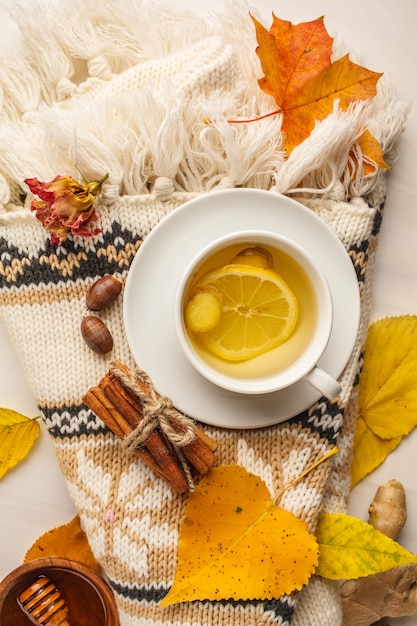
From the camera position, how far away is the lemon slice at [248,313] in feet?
2.96

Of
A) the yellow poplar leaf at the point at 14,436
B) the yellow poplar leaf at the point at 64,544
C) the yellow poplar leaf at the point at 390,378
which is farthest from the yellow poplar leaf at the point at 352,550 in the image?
the yellow poplar leaf at the point at 14,436

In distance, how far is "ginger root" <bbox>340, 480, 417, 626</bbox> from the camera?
3.33ft

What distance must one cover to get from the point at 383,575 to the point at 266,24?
2.98ft

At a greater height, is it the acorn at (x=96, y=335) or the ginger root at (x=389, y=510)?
the acorn at (x=96, y=335)

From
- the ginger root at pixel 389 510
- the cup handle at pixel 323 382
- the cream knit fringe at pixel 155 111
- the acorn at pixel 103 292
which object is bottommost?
the ginger root at pixel 389 510

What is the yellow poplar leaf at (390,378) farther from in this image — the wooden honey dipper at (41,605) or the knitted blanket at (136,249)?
the wooden honey dipper at (41,605)

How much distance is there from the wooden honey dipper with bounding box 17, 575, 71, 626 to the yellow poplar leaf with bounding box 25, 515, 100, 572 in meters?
0.07

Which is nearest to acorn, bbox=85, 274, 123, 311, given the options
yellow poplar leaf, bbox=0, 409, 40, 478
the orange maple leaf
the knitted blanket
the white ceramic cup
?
the knitted blanket

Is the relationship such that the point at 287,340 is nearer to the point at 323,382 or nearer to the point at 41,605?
the point at 323,382

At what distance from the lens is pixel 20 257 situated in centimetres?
97

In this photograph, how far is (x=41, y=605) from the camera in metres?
0.98

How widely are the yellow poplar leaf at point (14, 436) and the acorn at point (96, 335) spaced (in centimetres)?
20

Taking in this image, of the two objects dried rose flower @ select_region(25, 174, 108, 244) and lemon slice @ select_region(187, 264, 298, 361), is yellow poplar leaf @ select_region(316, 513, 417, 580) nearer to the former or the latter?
lemon slice @ select_region(187, 264, 298, 361)

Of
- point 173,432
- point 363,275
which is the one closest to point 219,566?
point 173,432
